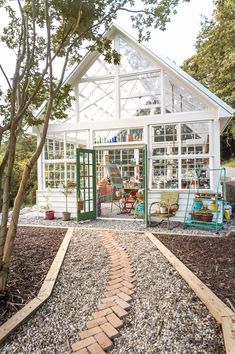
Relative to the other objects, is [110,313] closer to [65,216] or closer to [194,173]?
[194,173]

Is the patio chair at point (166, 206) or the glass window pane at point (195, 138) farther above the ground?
the glass window pane at point (195, 138)

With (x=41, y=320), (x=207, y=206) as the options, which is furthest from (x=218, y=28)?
(x=41, y=320)

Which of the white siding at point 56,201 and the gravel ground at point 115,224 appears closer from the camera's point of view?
the gravel ground at point 115,224

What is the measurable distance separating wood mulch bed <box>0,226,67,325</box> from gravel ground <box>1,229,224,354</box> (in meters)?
0.28

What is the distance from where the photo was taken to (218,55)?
13.2 metres

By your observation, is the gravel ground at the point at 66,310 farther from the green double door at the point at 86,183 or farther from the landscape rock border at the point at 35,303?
the green double door at the point at 86,183

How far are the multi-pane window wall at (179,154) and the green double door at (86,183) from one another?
6.08 ft

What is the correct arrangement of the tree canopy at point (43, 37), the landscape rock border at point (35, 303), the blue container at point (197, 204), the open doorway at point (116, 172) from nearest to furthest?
the landscape rock border at point (35, 303), the tree canopy at point (43, 37), the blue container at point (197, 204), the open doorway at point (116, 172)

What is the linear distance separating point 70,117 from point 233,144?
16.8 m

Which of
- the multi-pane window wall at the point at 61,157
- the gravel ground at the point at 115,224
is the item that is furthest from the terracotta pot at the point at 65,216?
the multi-pane window wall at the point at 61,157

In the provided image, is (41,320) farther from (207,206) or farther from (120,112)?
(120,112)

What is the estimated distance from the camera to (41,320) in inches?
94.1

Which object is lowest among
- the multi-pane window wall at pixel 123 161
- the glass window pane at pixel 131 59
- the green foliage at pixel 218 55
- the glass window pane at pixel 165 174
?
the glass window pane at pixel 165 174

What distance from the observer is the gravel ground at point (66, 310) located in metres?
2.07
